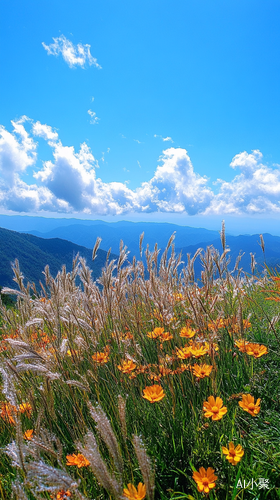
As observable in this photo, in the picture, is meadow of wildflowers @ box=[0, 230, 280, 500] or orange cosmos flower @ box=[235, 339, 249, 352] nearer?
meadow of wildflowers @ box=[0, 230, 280, 500]

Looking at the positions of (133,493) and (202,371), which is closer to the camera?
(133,493)

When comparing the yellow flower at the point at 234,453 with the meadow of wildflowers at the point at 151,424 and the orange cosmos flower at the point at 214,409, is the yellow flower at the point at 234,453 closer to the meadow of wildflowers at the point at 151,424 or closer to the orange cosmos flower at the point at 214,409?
the meadow of wildflowers at the point at 151,424

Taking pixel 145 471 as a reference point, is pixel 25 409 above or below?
below

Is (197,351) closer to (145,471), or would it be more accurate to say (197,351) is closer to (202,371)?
(202,371)

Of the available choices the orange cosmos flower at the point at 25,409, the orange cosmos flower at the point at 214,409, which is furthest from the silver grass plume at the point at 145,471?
the orange cosmos flower at the point at 25,409

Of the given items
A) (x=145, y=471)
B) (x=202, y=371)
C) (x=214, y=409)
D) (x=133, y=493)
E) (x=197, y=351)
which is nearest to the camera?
(x=145, y=471)

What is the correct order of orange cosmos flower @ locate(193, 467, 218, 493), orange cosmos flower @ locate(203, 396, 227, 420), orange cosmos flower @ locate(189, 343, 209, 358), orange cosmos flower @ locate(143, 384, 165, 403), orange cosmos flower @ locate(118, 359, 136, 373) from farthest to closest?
orange cosmos flower @ locate(118, 359, 136, 373)
orange cosmos flower @ locate(189, 343, 209, 358)
orange cosmos flower @ locate(143, 384, 165, 403)
orange cosmos flower @ locate(203, 396, 227, 420)
orange cosmos flower @ locate(193, 467, 218, 493)

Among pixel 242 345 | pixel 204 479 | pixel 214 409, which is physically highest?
pixel 242 345

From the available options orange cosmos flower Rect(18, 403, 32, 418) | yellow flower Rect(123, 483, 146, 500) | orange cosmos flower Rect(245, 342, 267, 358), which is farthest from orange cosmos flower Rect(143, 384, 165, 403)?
orange cosmos flower Rect(18, 403, 32, 418)

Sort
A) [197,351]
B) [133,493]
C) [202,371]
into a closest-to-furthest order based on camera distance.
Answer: [133,493]
[202,371]
[197,351]

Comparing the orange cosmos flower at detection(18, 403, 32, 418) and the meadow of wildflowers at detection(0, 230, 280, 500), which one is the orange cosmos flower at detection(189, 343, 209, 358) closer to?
the meadow of wildflowers at detection(0, 230, 280, 500)

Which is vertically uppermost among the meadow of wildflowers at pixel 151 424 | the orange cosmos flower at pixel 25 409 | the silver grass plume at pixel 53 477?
the silver grass plume at pixel 53 477

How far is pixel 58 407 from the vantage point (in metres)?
2.31

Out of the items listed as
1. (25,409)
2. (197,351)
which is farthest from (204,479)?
(25,409)
